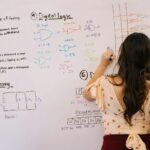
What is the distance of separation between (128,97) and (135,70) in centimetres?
14

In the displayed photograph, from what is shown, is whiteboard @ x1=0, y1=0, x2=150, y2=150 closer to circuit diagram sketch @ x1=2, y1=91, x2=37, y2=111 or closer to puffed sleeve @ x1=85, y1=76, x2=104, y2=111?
circuit diagram sketch @ x1=2, y1=91, x2=37, y2=111

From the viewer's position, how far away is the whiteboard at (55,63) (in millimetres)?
2227

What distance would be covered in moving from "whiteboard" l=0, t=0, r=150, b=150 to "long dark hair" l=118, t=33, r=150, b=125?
0.46 meters

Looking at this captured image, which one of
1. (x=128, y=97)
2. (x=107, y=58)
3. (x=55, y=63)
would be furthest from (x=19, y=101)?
(x=128, y=97)

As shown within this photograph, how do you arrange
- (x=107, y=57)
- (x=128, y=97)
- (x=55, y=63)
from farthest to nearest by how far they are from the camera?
(x=55, y=63) → (x=107, y=57) → (x=128, y=97)

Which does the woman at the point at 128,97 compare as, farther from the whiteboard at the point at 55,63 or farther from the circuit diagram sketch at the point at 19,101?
the circuit diagram sketch at the point at 19,101

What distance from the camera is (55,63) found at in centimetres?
228

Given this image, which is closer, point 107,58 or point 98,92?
point 98,92

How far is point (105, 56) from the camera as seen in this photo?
7.00ft

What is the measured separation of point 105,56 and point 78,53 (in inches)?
8.1

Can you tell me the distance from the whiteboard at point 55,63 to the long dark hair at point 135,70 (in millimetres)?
458

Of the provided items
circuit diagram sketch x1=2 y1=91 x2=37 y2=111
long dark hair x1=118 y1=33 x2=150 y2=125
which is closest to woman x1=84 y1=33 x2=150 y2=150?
long dark hair x1=118 y1=33 x2=150 y2=125

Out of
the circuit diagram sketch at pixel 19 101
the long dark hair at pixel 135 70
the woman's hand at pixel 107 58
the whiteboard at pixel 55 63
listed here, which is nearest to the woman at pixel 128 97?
the long dark hair at pixel 135 70

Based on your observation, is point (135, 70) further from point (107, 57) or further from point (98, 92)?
point (107, 57)
